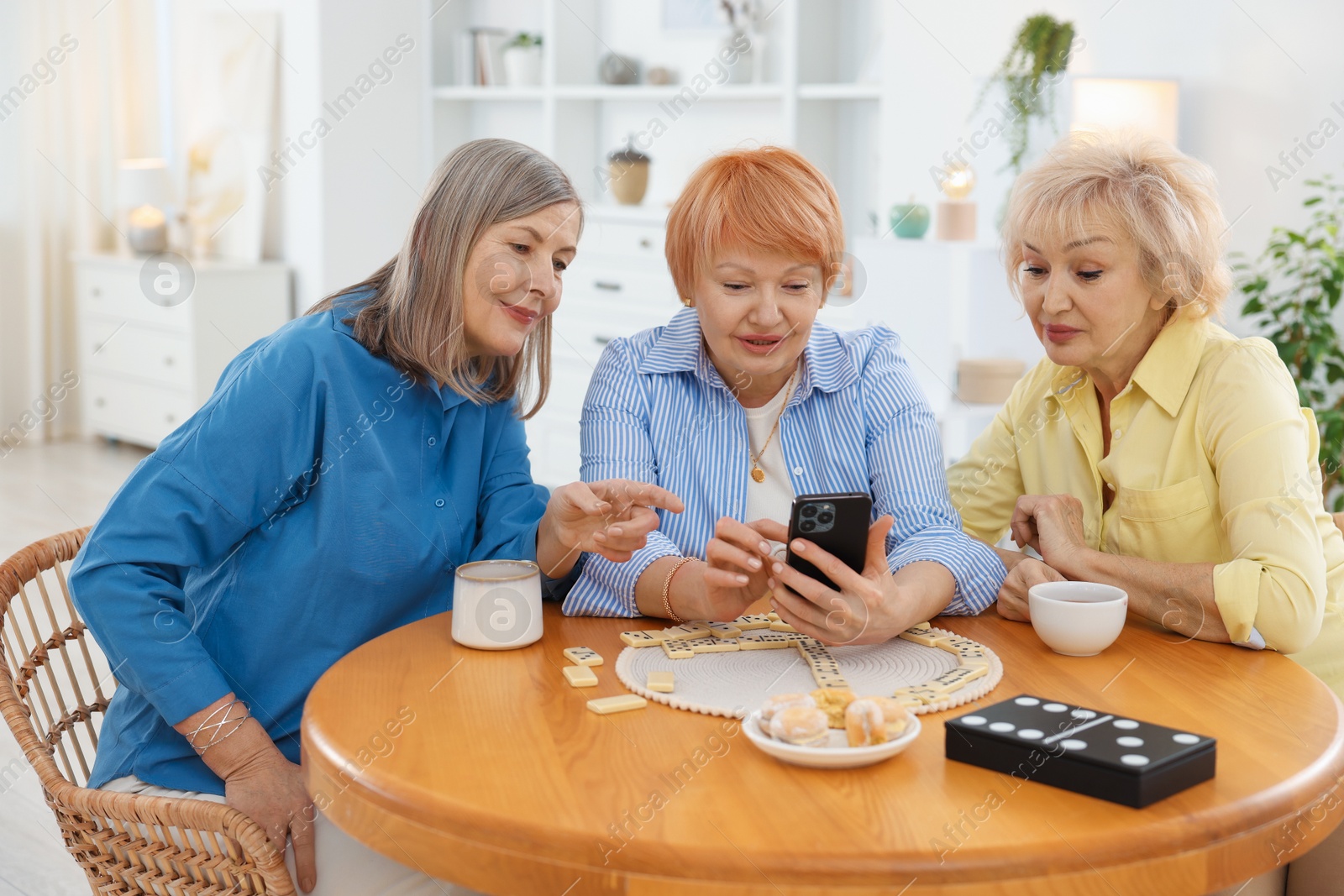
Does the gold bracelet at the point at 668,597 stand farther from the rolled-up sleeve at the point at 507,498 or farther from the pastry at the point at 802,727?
the pastry at the point at 802,727

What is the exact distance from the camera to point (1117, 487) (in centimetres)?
171

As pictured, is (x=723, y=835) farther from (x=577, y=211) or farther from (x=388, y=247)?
(x=388, y=247)

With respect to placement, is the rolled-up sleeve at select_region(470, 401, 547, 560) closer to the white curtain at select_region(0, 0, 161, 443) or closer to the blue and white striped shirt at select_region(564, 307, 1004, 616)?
the blue and white striped shirt at select_region(564, 307, 1004, 616)

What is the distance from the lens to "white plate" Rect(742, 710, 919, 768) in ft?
3.54

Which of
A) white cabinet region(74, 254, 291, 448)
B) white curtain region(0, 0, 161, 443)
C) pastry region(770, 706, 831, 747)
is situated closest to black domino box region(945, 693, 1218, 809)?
pastry region(770, 706, 831, 747)

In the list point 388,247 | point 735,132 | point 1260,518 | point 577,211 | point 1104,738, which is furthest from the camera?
point 388,247

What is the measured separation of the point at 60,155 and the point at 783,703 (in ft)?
21.9

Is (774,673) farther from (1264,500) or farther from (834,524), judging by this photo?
(1264,500)

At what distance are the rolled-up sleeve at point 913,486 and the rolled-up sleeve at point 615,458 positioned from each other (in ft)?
0.98

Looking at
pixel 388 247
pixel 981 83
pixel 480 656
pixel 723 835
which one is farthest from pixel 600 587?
pixel 388 247

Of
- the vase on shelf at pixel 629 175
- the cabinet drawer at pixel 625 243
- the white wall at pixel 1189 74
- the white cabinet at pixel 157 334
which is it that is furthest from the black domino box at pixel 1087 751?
the white cabinet at pixel 157 334

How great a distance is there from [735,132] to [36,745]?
4320 millimetres

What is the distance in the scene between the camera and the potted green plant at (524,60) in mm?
5844

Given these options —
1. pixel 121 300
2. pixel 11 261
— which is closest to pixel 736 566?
pixel 121 300
